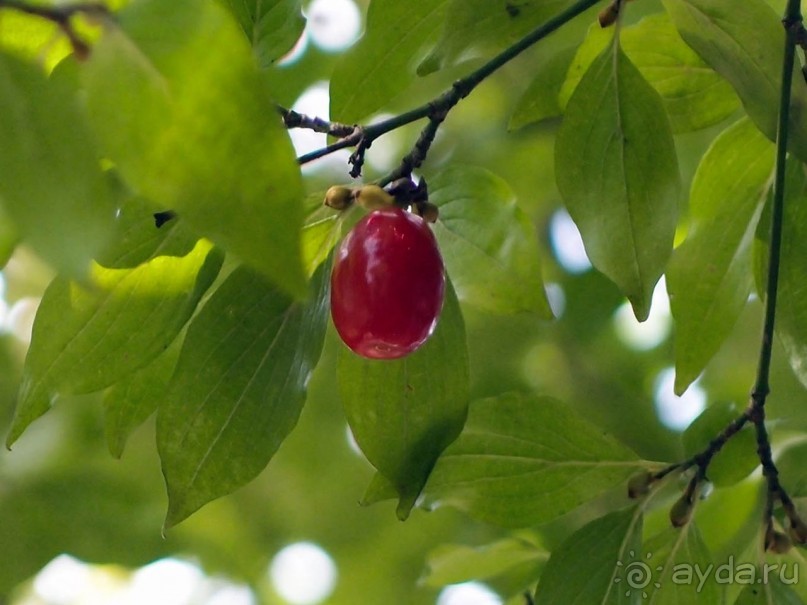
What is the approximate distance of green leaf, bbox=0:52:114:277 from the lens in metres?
0.58

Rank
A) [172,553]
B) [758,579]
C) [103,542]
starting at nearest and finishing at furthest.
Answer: [758,579] → [103,542] → [172,553]

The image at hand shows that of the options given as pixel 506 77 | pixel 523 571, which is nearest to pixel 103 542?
pixel 523 571

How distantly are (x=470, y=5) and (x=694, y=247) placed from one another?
400mm

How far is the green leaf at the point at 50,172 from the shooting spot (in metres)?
0.58

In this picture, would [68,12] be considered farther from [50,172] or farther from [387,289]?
[387,289]

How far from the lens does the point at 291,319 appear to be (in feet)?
3.39

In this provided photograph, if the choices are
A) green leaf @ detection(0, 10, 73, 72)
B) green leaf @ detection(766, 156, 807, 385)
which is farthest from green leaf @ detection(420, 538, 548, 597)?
green leaf @ detection(0, 10, 73, 72)

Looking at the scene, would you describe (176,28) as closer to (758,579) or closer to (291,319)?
(291,319)

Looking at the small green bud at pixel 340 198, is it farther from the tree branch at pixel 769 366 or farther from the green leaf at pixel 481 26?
the tree branch at pixel 769 366

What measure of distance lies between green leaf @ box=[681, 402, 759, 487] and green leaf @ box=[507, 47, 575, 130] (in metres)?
0.39

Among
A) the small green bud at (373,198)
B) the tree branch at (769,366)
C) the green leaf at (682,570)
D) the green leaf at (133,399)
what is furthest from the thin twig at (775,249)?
the green leaf at (133,399)

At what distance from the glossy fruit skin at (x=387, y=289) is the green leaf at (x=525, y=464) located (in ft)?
0.90

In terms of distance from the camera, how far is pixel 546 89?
3.95ft

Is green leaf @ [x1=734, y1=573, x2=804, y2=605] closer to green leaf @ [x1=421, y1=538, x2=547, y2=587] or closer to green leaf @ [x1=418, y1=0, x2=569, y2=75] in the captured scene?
green leaf @ [x1=421, y1=538, x2=547, y2=587]
